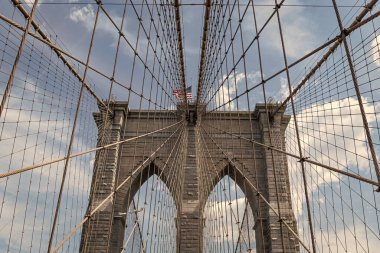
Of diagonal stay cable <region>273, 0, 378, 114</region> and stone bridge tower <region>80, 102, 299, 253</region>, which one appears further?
stone bridge tower <region>80, 102, 299, 253</region>

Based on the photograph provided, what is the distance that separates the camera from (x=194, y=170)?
55.2 feet

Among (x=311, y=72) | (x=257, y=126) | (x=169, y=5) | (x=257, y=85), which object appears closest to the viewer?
(x=257, y=85)

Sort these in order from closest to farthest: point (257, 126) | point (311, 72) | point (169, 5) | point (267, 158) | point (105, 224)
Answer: point (169, 5) < point (311, 72) < point (105, 224) < point (267, 158) < point (257, 126)

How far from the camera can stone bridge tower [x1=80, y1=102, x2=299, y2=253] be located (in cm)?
1520

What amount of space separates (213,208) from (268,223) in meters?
2.40

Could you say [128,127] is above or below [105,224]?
above

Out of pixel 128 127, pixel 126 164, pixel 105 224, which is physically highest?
pixel 128 127

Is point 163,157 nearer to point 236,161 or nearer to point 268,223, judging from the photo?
point 236,161

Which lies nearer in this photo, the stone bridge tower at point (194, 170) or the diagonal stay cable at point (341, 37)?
the diagonal stay cable at point (341, 37)

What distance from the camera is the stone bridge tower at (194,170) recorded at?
49.9ft

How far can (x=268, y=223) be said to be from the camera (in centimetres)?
1545

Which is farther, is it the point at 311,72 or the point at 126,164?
the point at 126,164

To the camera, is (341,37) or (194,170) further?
(194,170)

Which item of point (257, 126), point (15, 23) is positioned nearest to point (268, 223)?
point (257, 126)
